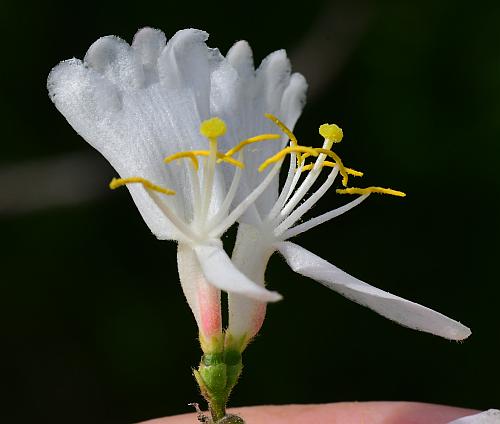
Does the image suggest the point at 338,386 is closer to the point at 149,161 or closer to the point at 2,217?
the point at 2,217

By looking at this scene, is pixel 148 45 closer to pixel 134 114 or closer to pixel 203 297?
pixel 134 114

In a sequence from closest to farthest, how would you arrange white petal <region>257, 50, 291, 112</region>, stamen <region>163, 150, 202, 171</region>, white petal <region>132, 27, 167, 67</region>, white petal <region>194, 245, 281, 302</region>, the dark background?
white petal <region>194, 245, 281, 302</region> < stamen <region>163, 150, 202, 171</region> < white petal <region>132, 27, 167, 67</region> < white petal <region>257, 50, 291, 112</region> < the dark background

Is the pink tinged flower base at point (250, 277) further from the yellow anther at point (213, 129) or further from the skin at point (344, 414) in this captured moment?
the skin at point (344, 414)

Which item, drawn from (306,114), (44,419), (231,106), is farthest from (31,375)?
(231,106)

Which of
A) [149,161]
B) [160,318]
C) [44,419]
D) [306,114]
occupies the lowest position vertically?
[44,419]

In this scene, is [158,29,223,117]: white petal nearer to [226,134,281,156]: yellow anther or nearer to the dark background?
[226,134,281,156]: yellow anther

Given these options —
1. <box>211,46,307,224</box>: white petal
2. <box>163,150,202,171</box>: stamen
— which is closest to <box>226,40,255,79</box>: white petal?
<box>211,46,307,224</box>: white petal

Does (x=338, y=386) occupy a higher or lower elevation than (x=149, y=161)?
lower
